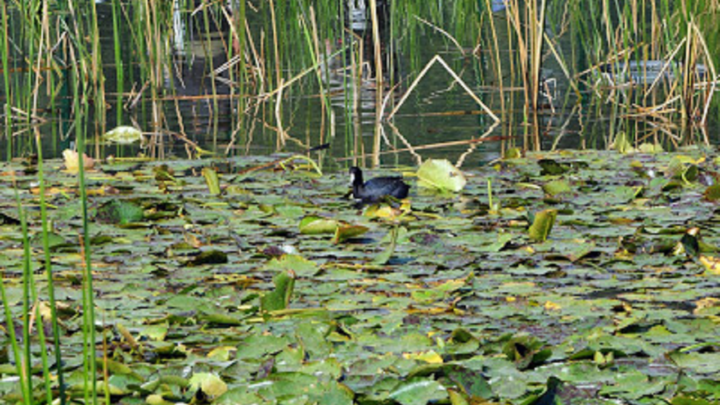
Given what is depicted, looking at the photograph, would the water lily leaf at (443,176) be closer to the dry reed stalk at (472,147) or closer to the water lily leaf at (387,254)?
the dry reed stalk at (472,147)

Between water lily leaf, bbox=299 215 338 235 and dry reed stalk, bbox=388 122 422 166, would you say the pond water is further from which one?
water lily leaf, bbox=299 215 338 235

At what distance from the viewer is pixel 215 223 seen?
8.65ft

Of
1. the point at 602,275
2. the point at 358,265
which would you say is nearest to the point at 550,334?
the point at 602,275

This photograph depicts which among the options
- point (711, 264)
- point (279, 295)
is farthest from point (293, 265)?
point (711, 264)

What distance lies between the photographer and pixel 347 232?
7.83 ft

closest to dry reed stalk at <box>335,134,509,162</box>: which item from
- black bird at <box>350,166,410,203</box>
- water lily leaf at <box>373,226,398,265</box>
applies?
black bird at <box>350,166,410,203</box>

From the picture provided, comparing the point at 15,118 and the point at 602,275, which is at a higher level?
the point at 15,118

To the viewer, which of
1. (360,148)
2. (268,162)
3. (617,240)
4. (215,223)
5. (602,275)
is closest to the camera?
(602,275)

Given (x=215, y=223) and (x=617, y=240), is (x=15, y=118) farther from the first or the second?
(x=617, y=240)

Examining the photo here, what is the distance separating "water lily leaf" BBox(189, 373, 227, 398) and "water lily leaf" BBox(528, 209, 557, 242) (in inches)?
41.7

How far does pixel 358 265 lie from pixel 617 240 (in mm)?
630

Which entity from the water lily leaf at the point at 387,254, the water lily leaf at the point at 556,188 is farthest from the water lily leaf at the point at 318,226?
the water lily leaf at the point at 556,188

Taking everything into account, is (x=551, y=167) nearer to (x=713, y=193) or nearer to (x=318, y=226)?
(x=713, y=193)

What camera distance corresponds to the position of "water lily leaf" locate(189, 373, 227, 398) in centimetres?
152
